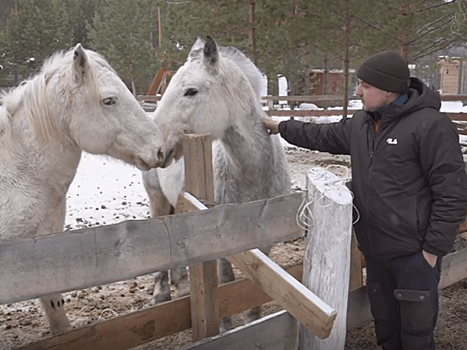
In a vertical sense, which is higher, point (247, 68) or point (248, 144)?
point (247, 68)

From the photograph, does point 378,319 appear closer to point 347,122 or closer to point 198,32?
point 347,122

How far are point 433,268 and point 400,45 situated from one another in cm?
1035

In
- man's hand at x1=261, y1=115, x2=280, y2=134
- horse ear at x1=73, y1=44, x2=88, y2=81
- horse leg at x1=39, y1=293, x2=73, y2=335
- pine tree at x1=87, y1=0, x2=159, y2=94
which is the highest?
pine tree at x1=87, y1=0, x2=159, y2=94

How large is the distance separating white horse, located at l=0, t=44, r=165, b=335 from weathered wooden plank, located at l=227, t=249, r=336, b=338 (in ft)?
3.93

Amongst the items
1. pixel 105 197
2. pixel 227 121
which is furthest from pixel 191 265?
pixel 105 197

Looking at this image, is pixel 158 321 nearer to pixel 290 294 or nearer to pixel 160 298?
pixel 290 294

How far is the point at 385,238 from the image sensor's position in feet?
8.03

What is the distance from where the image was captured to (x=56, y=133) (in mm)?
2918

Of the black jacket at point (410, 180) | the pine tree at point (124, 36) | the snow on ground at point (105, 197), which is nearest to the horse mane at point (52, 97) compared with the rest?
the black jacket at point (410, 180)

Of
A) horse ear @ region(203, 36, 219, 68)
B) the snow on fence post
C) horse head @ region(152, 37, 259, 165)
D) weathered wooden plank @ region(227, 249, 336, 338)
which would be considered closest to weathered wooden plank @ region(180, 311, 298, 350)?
the snow on fence post

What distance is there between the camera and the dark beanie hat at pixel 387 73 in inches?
95.0

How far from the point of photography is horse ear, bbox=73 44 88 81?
2.73m

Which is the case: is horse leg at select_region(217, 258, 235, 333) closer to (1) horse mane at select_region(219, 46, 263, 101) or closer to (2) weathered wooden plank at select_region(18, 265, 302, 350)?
(2) weathered wooden plank at select_region(18, 265, 302, 350)

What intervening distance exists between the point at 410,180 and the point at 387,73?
0.60m
